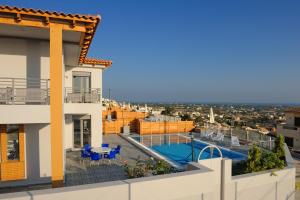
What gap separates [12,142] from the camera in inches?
413

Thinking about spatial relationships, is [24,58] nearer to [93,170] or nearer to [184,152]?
[93,170]

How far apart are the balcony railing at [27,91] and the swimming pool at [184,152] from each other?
775 cm

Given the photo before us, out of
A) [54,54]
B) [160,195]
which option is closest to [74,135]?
[54,54]

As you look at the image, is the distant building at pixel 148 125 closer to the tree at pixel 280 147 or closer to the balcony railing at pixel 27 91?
the balcony railing at pixel 27 91

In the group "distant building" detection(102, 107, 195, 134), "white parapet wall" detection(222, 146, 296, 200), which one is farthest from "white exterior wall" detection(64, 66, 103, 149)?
"white parapet wall" detection(222, 146, 296, 200)

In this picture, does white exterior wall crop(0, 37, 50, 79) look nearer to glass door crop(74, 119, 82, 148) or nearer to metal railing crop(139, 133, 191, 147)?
glass door crop(74, 119, 82, 148)

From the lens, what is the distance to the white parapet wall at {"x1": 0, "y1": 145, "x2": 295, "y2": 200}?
5773 mm

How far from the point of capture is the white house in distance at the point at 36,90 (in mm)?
8406

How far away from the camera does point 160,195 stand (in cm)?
661

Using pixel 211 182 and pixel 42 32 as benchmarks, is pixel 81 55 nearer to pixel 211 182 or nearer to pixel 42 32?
pixel 42 32

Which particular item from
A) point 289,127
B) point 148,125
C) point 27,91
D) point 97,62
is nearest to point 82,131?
point 97,62

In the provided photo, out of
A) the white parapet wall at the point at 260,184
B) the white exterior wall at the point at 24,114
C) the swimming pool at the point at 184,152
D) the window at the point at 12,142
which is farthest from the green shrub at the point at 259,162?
the window at the point at 12,142

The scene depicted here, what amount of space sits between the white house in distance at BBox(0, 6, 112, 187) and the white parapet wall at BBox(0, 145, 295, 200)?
9.47 feet

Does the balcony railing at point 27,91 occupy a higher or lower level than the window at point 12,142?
higher
